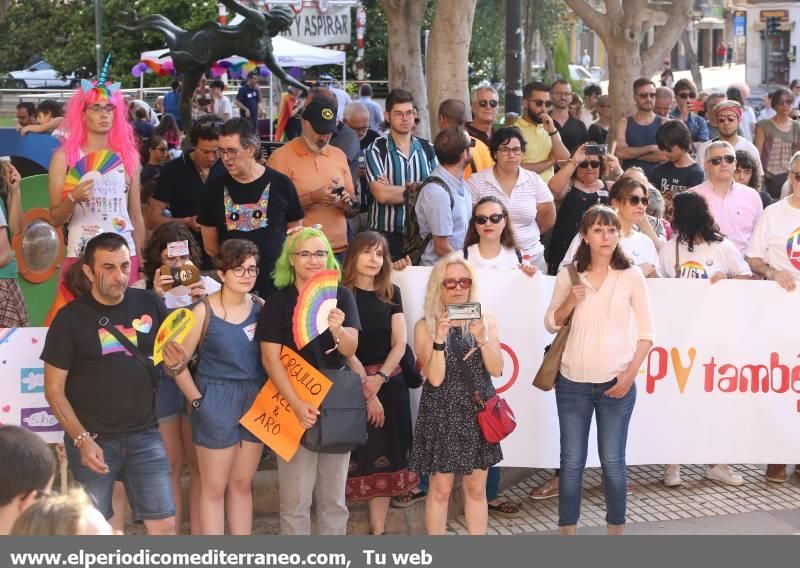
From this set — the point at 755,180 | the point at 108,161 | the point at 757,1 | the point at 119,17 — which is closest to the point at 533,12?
the point at 757,1

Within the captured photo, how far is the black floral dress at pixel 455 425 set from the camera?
239 inches

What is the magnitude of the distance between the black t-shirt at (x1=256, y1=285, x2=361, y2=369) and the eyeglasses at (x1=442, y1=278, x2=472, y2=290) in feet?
1.45

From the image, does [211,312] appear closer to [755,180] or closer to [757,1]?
[755,180]

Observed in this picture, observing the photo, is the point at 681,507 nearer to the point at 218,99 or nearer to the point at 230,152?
the point at 230,152

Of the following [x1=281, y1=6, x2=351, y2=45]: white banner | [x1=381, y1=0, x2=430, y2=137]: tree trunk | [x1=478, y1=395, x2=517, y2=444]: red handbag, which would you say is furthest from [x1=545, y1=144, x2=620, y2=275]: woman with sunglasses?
[x1=281, y1=6, x2=351, y2=45]: white banner

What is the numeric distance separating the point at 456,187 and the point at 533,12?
4051 cm

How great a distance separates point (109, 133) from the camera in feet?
22.7

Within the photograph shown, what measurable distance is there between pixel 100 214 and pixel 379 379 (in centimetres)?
181

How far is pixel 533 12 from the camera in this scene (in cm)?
4662

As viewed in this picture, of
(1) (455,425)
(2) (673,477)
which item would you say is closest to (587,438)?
(1) (455,425)

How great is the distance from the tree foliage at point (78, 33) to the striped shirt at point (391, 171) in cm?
3092

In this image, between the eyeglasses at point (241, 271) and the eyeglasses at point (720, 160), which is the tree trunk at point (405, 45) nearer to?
the eyeglasses at point (720, 160)

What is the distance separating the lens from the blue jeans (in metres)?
6.29

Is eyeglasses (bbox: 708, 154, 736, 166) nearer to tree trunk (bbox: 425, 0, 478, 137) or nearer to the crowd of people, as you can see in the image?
the crowd of people
